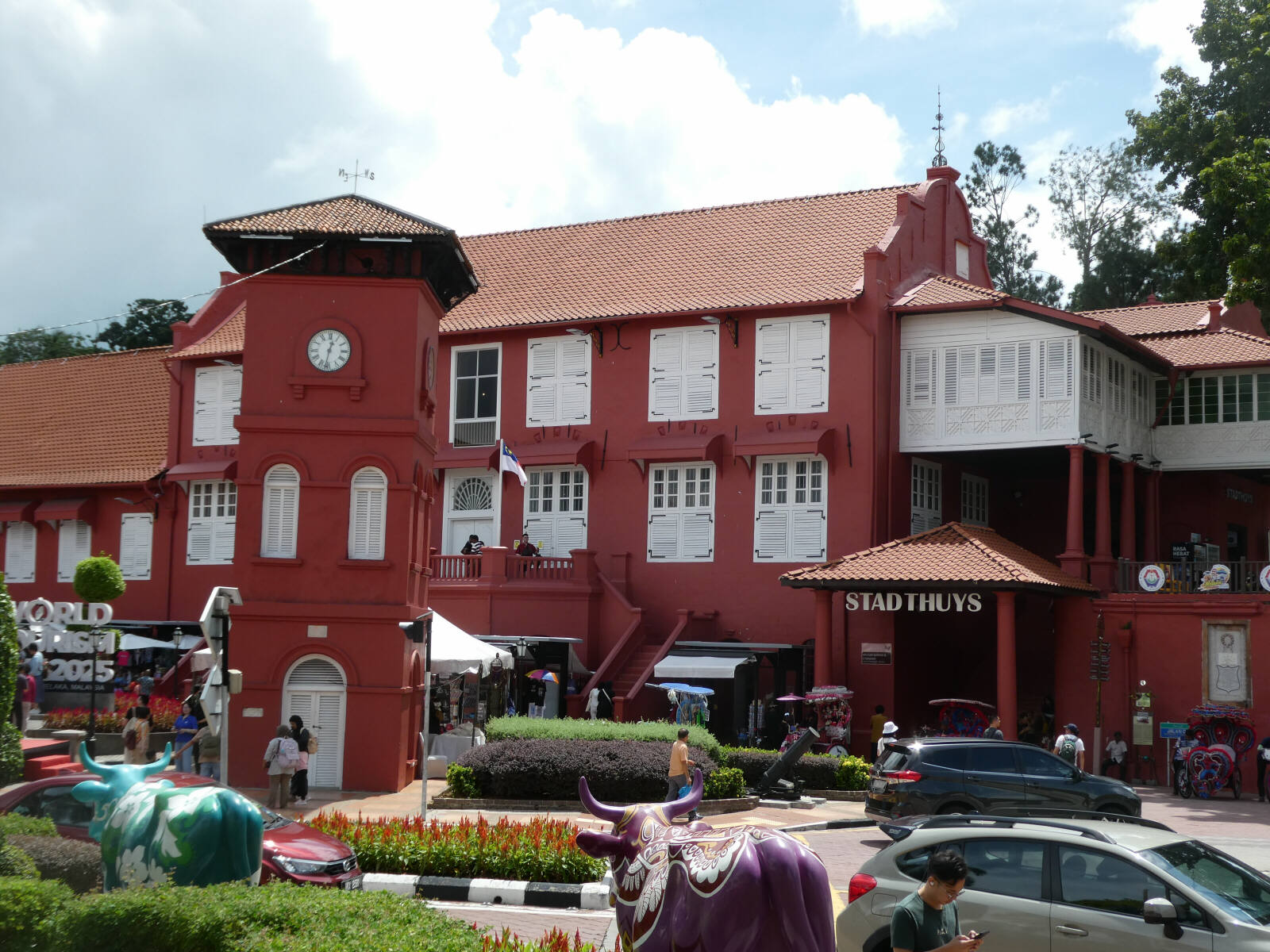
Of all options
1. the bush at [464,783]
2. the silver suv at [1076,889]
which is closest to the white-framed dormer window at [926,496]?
the bush at [464,783]

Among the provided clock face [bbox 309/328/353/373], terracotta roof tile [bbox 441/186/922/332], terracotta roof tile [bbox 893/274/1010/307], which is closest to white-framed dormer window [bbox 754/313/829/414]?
terracotta roof tile [bbox 441/186/922/332]

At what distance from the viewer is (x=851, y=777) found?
24078 millimetres

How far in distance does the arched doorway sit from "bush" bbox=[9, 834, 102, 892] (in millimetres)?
12039

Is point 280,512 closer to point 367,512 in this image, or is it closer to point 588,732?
point 367,512

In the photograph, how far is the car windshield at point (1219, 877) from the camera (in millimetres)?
9094

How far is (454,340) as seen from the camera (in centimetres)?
3512

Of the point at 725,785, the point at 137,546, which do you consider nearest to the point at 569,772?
the point at 725,785

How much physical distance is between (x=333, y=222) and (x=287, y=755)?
915 cm

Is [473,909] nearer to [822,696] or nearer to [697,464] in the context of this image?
[822,696]

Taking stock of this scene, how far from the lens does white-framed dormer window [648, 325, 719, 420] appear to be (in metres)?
32.3

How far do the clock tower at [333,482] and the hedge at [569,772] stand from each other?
2.34 meters

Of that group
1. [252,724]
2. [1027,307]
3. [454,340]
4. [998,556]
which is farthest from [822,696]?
[454,340]

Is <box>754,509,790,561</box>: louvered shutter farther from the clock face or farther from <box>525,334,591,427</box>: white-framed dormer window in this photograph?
the clock face

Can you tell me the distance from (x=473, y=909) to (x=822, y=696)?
14968 millimetres
